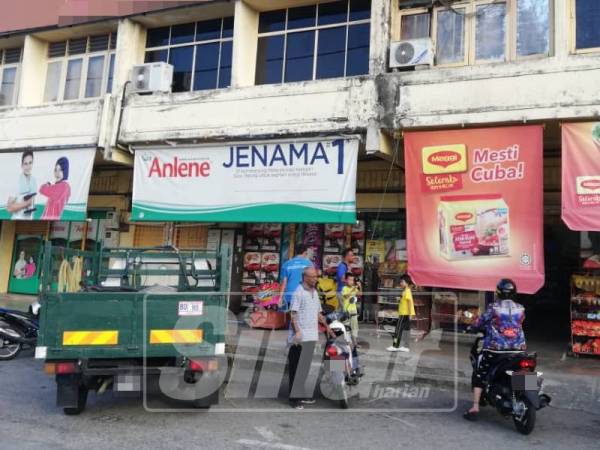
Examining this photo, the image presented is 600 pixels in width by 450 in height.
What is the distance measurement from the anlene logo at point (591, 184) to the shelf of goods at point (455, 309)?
2.97 metres

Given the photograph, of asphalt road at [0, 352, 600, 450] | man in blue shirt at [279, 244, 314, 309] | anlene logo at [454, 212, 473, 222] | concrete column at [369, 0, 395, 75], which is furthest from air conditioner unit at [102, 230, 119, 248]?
anlene logo at [454, 212, 473, 222]

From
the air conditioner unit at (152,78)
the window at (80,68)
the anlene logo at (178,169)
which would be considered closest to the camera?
the anlene logo at (178,169)

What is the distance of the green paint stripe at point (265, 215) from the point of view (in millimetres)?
9711

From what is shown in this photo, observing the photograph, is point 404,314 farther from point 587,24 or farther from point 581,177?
point 587,24

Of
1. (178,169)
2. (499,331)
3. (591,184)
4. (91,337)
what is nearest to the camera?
(91,337)

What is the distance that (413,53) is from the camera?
9.37 metres

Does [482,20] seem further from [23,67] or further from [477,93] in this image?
[23,67]

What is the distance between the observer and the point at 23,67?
44.1 ft

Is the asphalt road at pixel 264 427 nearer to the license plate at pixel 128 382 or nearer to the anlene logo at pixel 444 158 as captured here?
the license plate at pixel 128 382

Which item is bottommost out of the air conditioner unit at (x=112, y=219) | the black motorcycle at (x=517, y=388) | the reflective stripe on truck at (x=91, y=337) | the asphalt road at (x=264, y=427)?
the asphalt road at (x=264, y=427)

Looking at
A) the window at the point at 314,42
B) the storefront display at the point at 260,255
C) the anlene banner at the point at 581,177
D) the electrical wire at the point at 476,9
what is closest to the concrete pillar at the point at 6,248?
the storefront display at the point at 260,255

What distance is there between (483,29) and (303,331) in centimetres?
648

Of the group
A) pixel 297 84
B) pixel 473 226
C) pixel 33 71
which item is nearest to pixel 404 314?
pixel 473 226

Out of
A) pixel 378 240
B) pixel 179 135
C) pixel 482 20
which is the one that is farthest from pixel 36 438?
pixel 482 20
